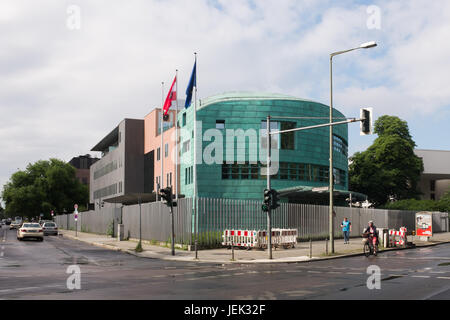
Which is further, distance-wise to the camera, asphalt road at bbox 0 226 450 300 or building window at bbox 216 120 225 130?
building window at bbox 216 120 225 130

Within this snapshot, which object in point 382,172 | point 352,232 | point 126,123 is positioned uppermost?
point 126,123

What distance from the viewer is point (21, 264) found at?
2062 cm

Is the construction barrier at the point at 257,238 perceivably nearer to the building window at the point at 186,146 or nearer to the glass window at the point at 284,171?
the glass window at the point at 284,171

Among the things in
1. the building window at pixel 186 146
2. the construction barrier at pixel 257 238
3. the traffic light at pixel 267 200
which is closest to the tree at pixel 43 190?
the building window at pixel 186 146

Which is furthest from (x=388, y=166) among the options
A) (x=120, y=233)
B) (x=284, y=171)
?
(x=120, y=233)

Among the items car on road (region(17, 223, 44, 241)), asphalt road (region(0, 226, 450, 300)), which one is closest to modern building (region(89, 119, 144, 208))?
car on road (region(17, 223, 44, 241))

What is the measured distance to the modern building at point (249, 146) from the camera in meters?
48.5

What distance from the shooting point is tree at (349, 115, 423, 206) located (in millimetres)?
69188

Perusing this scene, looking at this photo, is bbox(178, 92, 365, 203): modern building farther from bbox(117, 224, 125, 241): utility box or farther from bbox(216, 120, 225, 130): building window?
bbox(117, 224, 125, 241): utility box

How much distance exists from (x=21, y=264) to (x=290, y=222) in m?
18.2

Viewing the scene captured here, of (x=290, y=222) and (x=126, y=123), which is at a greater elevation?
(x=126, y=123)

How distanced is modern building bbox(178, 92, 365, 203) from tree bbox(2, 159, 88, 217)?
63054mm

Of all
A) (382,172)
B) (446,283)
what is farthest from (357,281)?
(382,172)
